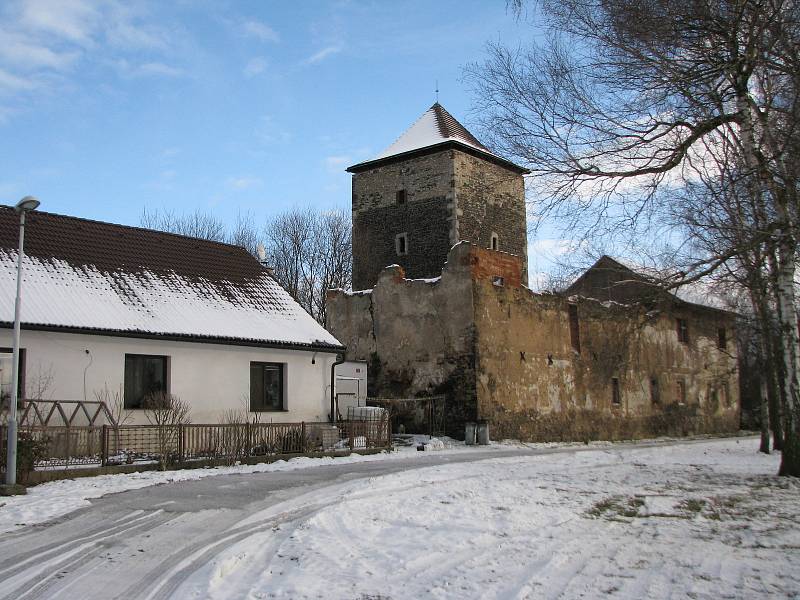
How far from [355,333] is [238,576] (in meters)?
23.1

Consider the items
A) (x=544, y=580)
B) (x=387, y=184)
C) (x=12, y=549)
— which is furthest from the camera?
(x=387, y=184)

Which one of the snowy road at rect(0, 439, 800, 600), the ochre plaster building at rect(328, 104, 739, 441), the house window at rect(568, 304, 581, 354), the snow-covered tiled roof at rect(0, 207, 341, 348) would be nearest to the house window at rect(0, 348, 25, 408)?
the snow-covered tiled roof at rect(0, 207, 341, 348)

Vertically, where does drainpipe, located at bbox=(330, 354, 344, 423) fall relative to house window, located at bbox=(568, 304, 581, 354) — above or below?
below

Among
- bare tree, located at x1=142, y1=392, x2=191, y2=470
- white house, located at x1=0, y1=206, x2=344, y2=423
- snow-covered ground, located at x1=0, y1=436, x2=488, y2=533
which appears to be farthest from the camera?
white house, located at x1=0, y1=206, x2=344, y2=423

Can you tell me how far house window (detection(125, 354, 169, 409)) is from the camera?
1931 cm

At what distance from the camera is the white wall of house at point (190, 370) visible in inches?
697

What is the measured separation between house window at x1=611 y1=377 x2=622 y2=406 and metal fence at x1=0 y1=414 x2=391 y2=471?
46.8 feet

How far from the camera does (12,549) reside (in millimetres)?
7809

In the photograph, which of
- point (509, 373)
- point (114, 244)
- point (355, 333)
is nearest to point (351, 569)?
point (114, 244)

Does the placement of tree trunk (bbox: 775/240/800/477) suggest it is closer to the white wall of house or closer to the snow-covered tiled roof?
the snow-covered tiled roof

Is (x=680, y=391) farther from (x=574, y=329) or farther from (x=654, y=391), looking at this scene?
(x=574, y=329)

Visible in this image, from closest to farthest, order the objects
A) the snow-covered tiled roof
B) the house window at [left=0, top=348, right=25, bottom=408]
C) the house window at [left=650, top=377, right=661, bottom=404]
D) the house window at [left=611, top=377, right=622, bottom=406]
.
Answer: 1. the house window at [left=0, top=348, right=25, bottom=408]
2. the snow-covered tiled roof
3. the house window at [left=611, top=377, right=622, bottom=406]
4. the house window at [left=650, top=377, right=661, bottom=404]

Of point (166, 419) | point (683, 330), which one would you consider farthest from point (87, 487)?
point (683, 330)

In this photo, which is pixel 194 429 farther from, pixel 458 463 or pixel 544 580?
pixel 544 580
